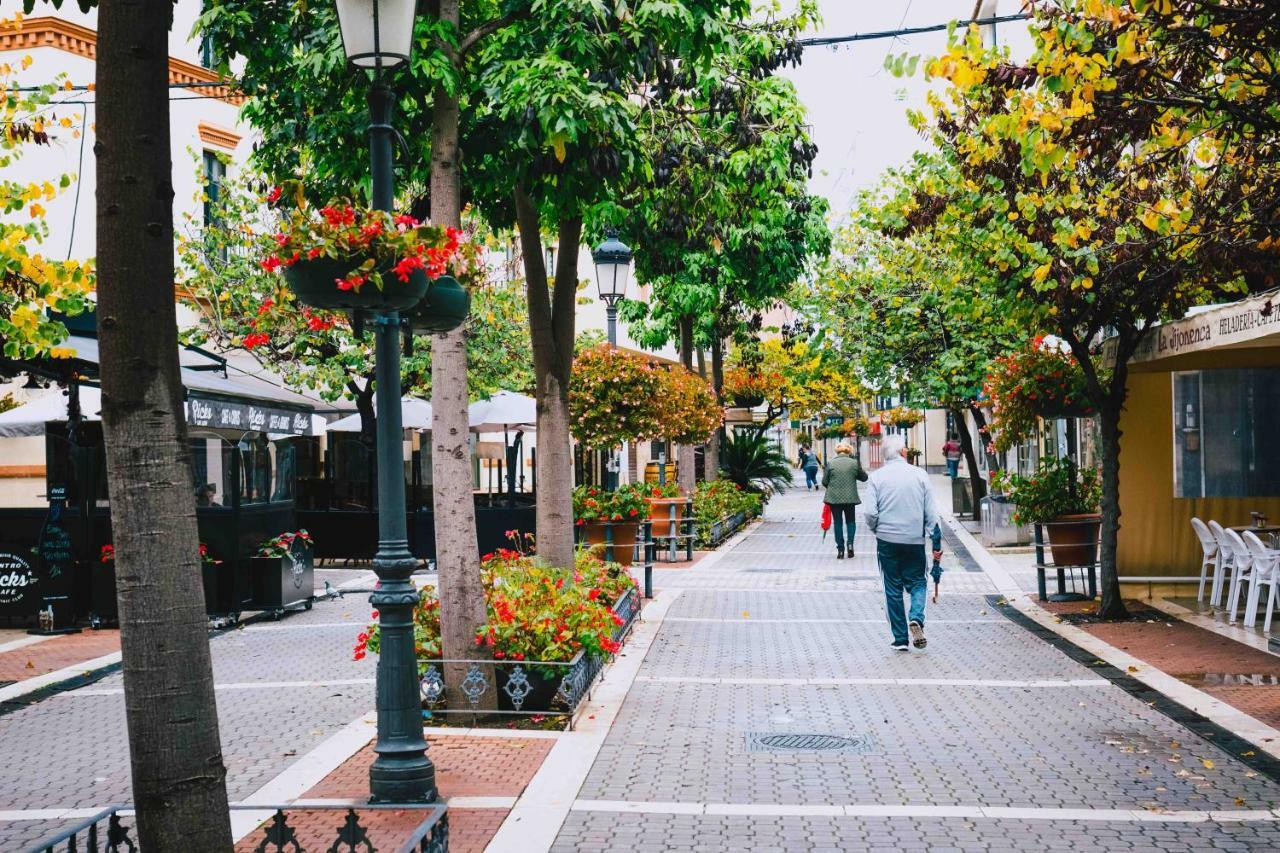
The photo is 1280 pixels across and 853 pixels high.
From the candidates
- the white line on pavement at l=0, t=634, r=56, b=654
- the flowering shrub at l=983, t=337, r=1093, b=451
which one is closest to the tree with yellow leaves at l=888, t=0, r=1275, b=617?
the flowering shrub at l=983, t=337, r=1093, b=451

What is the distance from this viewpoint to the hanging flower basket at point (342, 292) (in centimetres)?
604

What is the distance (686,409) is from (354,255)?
1578cm

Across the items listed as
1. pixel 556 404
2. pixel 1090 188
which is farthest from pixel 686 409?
pixel 1090 188

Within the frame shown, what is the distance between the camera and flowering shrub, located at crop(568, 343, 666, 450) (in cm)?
1881

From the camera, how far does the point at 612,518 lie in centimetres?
1886

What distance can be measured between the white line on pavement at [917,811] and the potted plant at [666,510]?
611 inches

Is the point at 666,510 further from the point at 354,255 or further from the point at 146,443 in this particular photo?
the point at 146,443

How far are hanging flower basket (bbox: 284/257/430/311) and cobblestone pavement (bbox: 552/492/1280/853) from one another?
2707 mm

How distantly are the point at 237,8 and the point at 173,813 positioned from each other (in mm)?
7411

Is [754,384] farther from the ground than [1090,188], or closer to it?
closer to it

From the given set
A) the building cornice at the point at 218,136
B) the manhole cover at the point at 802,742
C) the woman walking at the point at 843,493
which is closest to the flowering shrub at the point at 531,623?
the manhole cover at the point at 802,742

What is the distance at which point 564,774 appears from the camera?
7.30 metres

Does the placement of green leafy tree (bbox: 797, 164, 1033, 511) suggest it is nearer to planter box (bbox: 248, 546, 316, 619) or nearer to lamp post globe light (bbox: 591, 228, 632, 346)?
lamp post globe light (bbox: 591, 228, 632, 346)

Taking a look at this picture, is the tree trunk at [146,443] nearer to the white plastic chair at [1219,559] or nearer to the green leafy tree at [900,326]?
the white plastic chair at [1219,559]
